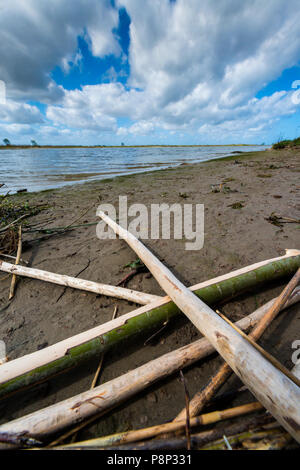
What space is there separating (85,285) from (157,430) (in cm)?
186

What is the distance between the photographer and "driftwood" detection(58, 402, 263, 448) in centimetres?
115

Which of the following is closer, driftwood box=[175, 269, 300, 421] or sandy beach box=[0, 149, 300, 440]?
driftwood box=[175, 269, 300, 421]

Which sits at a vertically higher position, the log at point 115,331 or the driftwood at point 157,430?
the log at point 115,331

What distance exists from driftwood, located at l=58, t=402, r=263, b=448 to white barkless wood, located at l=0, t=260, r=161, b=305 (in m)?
1.16

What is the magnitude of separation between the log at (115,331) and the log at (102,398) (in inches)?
12.8

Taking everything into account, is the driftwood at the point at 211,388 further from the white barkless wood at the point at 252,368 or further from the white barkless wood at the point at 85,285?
the white barkless wood at the point at 85,285

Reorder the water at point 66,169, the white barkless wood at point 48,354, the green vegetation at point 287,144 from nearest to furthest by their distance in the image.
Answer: the white barkless wood at point 48,354 → the water at point 66,169 → the green vegetation at point 287,144

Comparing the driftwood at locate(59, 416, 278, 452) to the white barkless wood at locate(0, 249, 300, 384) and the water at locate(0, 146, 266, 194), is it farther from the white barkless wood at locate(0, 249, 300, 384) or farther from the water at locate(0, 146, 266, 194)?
the water at locate(0, 146, 266, 194)

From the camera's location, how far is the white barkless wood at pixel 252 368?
1.07 m

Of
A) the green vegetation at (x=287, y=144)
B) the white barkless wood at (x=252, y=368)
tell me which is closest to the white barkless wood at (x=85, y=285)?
the white barkless wood at (x=252, y=368)

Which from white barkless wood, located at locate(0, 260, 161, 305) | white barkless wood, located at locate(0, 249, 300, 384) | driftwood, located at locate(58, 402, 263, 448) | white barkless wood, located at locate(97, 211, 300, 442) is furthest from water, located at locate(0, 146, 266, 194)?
driftwood, located at locate(58, 402, 263, 448)

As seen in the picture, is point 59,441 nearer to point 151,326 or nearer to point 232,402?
point 151,326
